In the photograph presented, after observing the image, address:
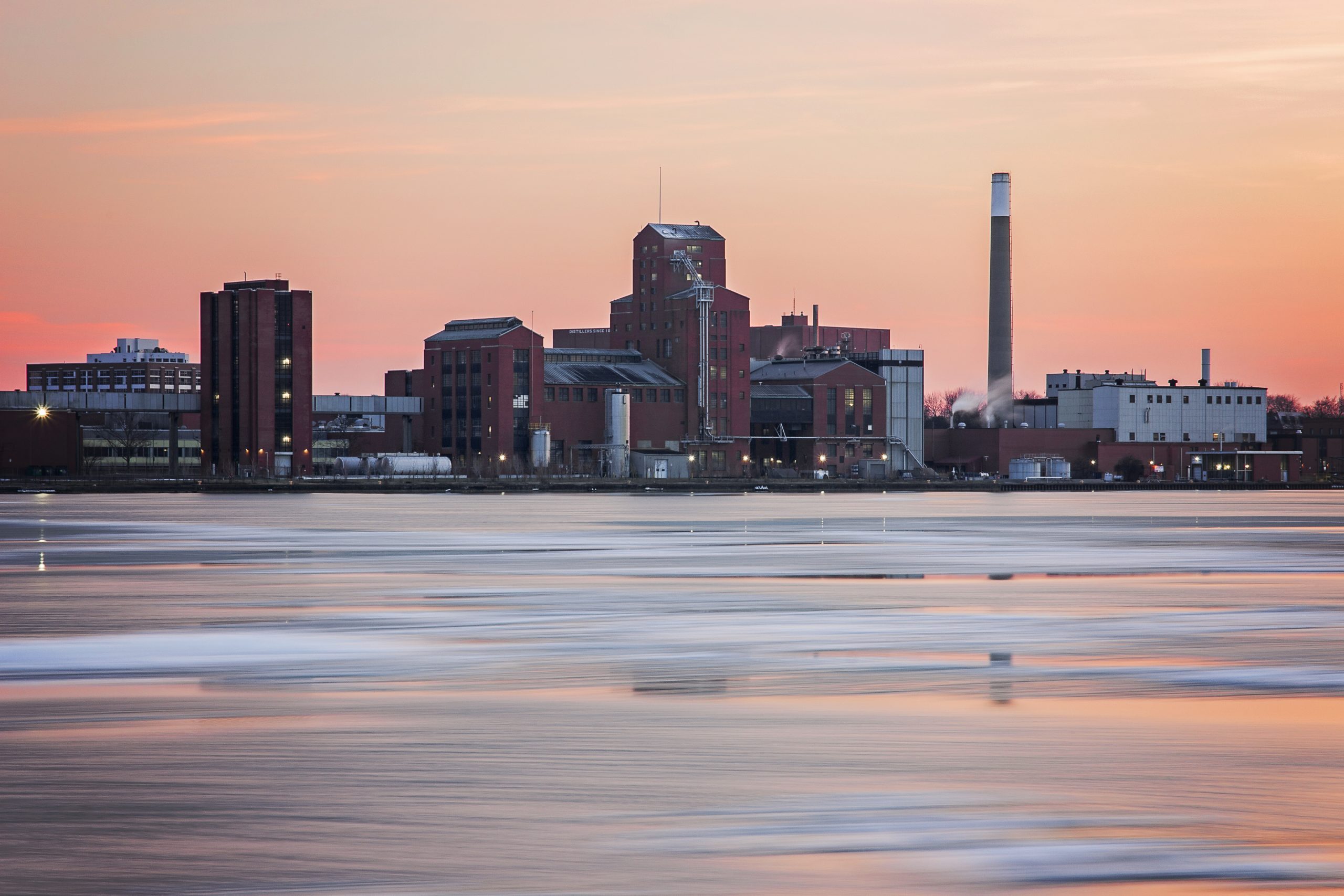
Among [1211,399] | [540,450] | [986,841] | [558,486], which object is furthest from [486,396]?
[986,841]

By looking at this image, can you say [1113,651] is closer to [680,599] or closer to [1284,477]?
[680,599]

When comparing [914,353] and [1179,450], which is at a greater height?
[914,353]

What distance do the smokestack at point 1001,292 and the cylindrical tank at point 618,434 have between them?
110 ft

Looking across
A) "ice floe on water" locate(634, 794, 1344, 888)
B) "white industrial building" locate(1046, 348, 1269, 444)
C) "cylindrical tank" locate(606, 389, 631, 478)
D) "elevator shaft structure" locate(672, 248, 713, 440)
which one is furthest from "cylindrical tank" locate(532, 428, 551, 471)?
"ice floe on water" locate(634, 794, 1344, 888)

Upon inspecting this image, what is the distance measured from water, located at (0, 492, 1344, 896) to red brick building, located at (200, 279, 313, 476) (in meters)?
86.6

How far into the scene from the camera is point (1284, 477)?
147250 mm

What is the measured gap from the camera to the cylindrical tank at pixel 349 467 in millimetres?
123062

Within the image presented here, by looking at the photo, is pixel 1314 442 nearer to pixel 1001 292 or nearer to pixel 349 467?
pixel 1001 292

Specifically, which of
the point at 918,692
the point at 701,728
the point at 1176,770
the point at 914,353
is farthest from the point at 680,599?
the point at 914,353

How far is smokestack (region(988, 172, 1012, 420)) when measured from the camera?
135 meters

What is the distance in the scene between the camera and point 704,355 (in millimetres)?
131375

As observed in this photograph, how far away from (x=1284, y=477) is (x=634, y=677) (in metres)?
142

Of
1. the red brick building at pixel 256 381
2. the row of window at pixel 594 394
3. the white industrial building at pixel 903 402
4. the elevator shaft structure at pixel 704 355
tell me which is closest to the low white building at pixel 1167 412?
the white industrial building at pixel 903 402

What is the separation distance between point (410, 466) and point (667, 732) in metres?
110
